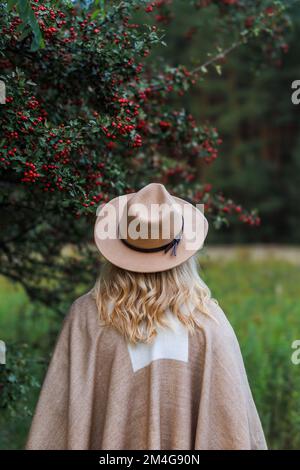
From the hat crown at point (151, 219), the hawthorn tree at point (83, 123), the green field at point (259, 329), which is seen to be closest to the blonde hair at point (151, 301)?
the hat crown at point (151, 219)

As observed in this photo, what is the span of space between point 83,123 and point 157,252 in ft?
2.95

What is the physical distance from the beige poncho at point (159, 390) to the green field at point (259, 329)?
50.2 inches

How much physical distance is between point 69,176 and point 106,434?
1.17m

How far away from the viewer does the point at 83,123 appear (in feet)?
11.0

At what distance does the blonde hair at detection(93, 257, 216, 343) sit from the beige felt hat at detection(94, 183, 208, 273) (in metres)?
0.05

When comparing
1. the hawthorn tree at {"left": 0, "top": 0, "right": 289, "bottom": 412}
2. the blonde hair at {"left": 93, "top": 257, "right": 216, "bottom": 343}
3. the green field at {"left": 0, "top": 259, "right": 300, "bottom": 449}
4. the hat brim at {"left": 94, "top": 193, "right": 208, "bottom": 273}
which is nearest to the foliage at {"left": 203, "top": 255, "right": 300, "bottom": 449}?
the green field at {"left": 0, "top": 259, "right": 300, "bottom": 449}

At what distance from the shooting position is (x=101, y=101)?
366 cm

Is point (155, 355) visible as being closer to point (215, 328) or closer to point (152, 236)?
point (215, 328)

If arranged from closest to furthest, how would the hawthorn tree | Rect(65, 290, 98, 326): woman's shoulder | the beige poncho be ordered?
the beige poncho
Rect(65, 290, 98, 326): woman's shoulder
the hawthorn tree

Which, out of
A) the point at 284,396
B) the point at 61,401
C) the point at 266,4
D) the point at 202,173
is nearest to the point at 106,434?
the point at 61,401

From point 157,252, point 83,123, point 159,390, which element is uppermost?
point 83,123

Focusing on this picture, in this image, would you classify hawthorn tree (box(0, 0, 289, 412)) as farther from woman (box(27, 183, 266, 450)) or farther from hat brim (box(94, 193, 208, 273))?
woman (box(27, 183, 266, 450))

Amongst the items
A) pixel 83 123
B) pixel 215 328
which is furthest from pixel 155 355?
pixel 83 123

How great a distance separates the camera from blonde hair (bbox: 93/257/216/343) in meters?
2.75
